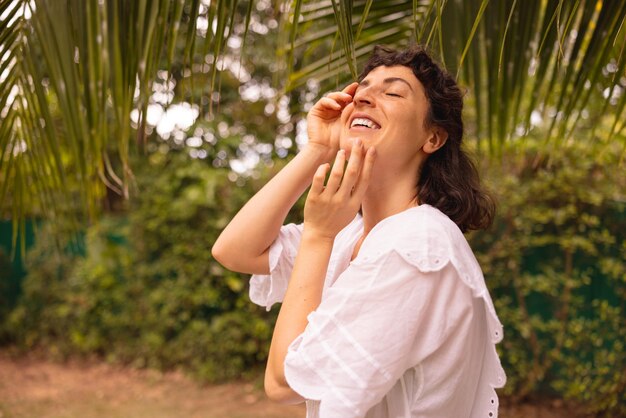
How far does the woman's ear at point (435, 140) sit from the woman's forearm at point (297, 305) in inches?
17.0

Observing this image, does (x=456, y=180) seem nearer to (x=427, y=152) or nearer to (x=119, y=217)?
(x=427, y=152)

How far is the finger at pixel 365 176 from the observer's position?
1365 millimetres

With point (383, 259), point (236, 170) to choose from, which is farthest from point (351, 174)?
point (236, 170)

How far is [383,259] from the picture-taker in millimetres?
1226

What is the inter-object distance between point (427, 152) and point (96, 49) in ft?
2.92

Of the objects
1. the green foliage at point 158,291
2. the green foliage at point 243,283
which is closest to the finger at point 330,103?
the green foliage at point 243,283

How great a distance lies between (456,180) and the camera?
5.27 ft

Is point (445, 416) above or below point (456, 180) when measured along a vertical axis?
below

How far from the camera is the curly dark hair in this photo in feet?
5.16

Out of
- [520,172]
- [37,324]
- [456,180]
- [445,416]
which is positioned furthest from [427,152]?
[37,324]

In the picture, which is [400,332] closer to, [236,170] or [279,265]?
[279,265]

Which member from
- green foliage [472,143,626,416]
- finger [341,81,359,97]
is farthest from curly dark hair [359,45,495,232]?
green foliage [472,143,626,416]

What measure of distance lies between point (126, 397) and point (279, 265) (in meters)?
4.50

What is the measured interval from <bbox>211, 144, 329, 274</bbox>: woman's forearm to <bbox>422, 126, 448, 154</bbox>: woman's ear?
296 mm
